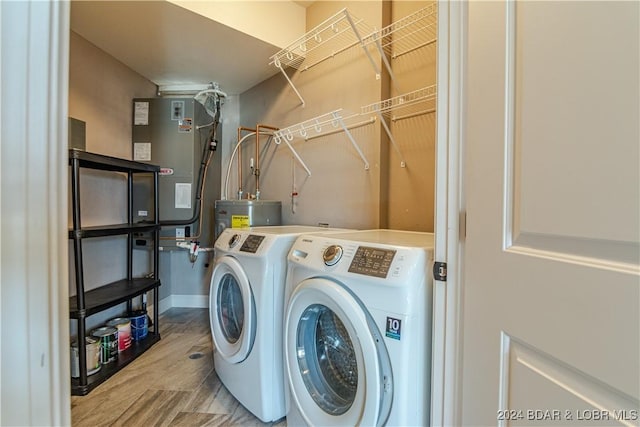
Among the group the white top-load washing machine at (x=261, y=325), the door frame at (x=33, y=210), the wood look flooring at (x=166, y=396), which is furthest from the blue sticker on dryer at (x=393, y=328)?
the wood look flooring at (x=166, y=396)

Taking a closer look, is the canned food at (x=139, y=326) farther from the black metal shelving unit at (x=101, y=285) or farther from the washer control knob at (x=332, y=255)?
the washer control knob at (x=332, y=255)

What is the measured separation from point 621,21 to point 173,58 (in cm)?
287

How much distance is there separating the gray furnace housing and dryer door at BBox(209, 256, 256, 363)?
1.26 m

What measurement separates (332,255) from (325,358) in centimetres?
47

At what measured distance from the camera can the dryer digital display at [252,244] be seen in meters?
1.60

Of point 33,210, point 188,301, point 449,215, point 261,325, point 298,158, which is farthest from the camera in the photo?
point 188,301

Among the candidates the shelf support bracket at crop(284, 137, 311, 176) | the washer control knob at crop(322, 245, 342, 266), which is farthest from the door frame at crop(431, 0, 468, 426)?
the shelf support bracket at crop(284, 137, 311, 176)

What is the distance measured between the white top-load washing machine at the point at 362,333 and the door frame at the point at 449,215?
0.07m

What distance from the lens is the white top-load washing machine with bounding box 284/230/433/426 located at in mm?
971

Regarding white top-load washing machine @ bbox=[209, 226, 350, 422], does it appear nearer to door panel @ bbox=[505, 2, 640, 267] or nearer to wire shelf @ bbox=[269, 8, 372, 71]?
door panel @ bbox=[505, 2, 640, 267]

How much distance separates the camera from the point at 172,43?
7.63 feet

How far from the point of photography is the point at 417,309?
0.98 metres

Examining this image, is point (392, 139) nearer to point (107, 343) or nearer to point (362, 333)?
point (362, 333)

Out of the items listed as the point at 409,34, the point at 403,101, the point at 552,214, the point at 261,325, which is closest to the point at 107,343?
the point at 261,325
